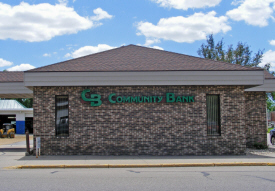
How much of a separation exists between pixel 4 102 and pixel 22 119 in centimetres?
637

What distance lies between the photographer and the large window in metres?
14.8

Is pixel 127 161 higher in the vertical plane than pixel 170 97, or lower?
lower

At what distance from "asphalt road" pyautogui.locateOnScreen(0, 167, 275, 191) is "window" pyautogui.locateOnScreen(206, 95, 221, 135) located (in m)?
3.49

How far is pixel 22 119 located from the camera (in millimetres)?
45281

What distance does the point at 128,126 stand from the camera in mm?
14609

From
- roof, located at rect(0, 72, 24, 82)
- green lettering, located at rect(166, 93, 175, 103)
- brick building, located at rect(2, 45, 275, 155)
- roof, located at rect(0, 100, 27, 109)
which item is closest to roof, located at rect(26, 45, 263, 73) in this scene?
brick building, located at rect(2, 45, 275, 155)

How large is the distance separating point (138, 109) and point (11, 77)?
27.3 ft

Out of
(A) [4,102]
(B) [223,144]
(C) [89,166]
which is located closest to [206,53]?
(A) [4,102]

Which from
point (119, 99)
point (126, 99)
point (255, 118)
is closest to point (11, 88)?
point (119, 99)

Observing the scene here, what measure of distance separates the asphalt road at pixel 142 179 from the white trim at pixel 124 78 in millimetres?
4262

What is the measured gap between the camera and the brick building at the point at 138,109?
14312mm

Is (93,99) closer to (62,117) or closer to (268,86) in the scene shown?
(62,117)

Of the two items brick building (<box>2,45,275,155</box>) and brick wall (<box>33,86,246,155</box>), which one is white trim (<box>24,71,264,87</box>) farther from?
brick wall (<box>33,86,246,155</box>)

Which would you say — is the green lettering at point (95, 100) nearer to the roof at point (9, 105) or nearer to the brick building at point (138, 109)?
the brick building at point (138, 109)
